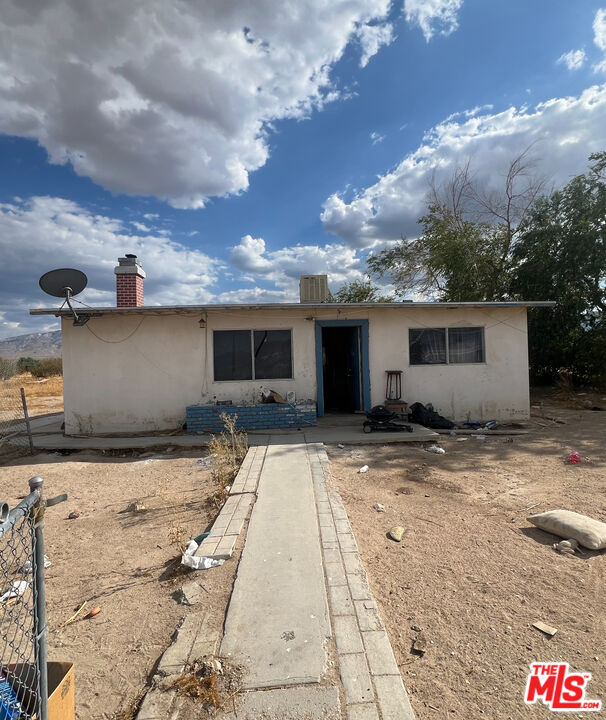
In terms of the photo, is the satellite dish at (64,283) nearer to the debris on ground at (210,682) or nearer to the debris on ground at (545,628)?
the debris on ground at (210,682)

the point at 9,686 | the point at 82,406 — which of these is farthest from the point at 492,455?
the point at 82,406

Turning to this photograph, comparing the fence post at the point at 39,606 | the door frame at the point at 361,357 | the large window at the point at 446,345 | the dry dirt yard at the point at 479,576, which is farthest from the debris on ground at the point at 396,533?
the large window at the point at 446,345

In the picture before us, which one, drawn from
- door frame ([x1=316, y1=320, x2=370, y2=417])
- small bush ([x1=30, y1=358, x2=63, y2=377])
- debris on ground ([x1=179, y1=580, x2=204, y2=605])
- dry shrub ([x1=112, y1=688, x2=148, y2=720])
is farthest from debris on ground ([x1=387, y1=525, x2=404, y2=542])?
small bush ([x1=30, y1=358, x2=63, y2=377])

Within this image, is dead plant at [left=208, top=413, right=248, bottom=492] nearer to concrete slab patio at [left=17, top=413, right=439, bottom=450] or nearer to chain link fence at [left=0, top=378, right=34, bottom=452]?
concrete slab patio at [left=17, top=413, right=439, bottom=450]

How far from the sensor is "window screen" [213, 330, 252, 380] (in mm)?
8453

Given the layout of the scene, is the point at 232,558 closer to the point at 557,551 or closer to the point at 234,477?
the point at 234,477

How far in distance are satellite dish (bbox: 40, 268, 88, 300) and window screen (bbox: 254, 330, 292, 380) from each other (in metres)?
3.68

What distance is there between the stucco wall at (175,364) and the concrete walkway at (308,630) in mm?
5133

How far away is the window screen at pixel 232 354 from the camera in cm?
845

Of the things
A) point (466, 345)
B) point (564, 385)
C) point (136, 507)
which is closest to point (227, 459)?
point (136, 507)

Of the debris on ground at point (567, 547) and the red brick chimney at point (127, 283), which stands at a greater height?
the red brick chimney at point (127, 283)

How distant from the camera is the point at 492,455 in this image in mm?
6297

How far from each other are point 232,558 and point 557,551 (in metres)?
2.68

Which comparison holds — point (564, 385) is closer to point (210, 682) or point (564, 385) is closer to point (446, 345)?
point (446, 345)
